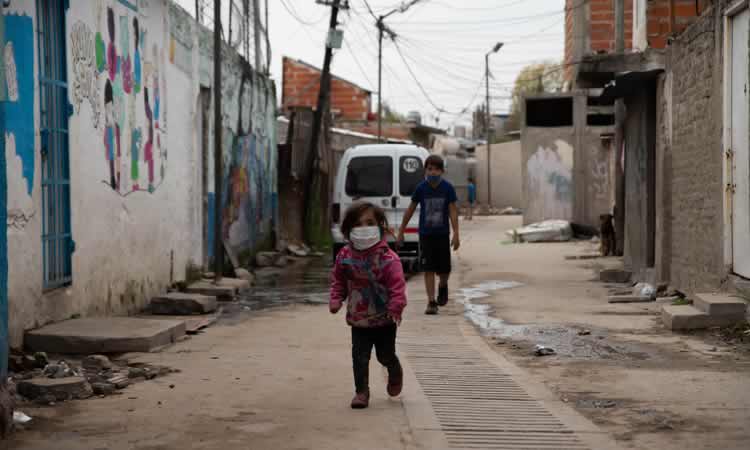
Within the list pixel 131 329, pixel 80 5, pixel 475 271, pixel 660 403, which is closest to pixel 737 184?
pixel 660 403

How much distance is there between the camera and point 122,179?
1055 centimetres

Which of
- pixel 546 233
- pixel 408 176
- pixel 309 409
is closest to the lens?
pixel 309 409

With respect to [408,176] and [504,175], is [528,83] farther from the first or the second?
[408,176]

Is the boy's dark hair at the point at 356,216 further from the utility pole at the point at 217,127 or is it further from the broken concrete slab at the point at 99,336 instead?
the utility pole at the point at 217,127

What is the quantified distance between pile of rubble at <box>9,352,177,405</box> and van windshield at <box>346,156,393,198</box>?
9281 millimetres

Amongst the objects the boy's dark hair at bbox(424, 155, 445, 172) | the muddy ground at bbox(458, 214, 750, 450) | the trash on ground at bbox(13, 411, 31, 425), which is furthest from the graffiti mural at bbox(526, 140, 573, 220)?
the trash on ground at bbox(13, 411, 31, 425)

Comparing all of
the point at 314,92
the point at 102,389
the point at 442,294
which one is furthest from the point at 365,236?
the point at 314,92

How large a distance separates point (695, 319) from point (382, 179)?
7.85 m

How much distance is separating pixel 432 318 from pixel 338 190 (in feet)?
20.4

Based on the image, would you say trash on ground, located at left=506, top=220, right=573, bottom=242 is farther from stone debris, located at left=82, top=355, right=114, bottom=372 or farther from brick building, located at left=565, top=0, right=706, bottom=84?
stone debris, located at left=82, top=355, right=114, bottom=372

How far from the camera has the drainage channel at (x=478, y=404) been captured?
510 centimetres

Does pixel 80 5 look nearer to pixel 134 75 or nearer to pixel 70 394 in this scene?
pixel 134 75

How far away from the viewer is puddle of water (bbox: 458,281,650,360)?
8109 millimetres

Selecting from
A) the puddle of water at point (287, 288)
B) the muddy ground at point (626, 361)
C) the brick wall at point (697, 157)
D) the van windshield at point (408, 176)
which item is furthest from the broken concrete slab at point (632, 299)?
the van windshield at point (408, 176)
